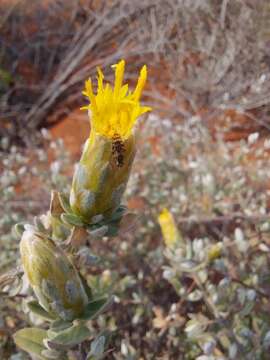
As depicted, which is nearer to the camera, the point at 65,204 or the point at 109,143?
the point at 109,143

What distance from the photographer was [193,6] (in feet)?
9.29

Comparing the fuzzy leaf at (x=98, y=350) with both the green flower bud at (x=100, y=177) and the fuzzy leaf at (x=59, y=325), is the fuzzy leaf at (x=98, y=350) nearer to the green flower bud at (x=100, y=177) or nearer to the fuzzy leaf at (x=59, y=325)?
the fuzzy leaf at (x=59, y=325)

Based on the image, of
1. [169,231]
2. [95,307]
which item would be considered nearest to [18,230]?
[95,307]

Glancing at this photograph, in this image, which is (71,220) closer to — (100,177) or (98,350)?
(100,177)

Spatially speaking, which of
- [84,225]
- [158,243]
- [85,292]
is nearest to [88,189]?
[84,225]

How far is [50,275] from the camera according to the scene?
950 mm

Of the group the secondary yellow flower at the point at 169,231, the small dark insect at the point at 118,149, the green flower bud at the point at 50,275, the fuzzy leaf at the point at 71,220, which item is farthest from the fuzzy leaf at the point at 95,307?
the secondary yellow flower at the point at 169,231

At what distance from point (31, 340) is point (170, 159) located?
1.55 meters

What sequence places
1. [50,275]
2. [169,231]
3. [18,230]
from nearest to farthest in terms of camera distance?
[50,275]
[18,230]
[169,231]

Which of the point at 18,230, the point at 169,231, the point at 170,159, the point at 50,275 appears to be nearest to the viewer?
the point at 50,275

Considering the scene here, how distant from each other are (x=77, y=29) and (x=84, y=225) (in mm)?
3374

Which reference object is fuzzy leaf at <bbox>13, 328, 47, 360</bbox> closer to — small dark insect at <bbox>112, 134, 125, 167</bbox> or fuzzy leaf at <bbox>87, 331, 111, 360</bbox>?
fuzzy leaf at <bbox>87, 331, 111, 360</bbox>

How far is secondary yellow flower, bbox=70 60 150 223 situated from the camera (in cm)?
97

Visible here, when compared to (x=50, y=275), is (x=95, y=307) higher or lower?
lower
